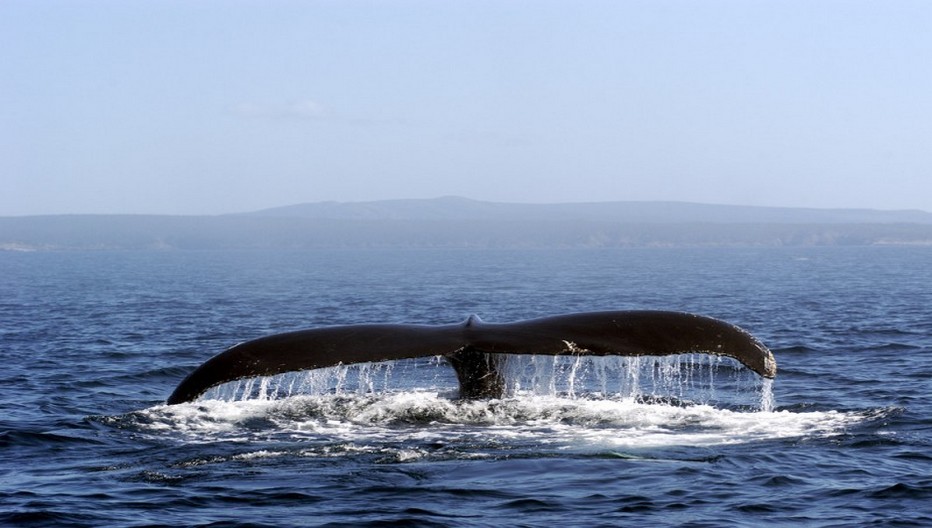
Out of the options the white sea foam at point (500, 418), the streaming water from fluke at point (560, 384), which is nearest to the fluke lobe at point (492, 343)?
the white sea foam at point (500, 418)

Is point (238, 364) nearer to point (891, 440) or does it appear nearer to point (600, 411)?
point (600, 411)

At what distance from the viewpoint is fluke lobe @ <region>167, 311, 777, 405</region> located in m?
8.99

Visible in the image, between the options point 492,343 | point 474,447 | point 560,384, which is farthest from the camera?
point 560,384

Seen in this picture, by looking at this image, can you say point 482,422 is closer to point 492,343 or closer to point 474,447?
point 474,447

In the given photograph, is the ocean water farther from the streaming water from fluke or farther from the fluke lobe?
the fluke lobe

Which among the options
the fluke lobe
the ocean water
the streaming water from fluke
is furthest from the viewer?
the streaming water from fluke

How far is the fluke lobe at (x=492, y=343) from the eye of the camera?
8.99m

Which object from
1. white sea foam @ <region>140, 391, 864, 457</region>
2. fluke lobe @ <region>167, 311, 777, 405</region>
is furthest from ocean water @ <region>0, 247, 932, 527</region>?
fluke lobe @ <region>167, 311, 777, 405</region>

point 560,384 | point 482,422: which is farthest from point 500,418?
point 560,384

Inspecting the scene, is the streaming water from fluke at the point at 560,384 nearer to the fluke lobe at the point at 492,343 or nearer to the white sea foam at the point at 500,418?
the white sea foam at the point at 500,418

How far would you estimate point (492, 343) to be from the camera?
31.5 feet

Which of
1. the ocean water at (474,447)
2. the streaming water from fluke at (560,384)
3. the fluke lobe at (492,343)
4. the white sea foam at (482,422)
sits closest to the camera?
the ocean water at (474,447)

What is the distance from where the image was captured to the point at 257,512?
26.6ft

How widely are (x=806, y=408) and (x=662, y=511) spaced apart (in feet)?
15.6
